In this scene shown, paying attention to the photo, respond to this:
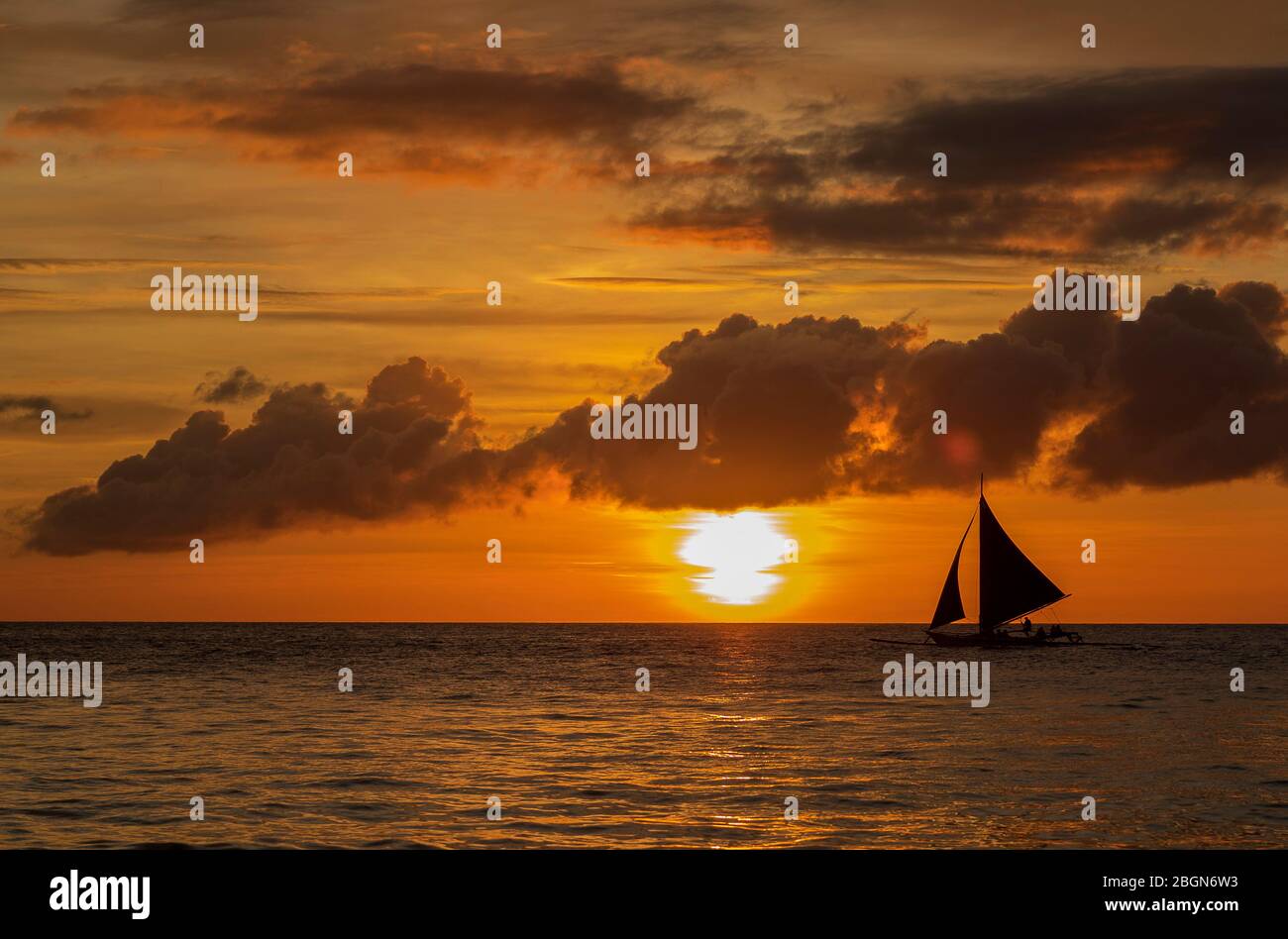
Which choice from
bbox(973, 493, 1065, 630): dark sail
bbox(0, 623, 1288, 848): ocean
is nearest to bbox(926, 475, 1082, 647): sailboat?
bbox(973, 493, 1065, 630): dark sail

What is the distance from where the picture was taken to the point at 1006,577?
358 ft

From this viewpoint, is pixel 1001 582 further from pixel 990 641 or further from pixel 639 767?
pixel 639 767

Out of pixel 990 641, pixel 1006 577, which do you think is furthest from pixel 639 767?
pixel 990 641

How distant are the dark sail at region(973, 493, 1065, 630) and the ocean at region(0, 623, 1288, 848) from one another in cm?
1807

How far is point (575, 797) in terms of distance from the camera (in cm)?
3538

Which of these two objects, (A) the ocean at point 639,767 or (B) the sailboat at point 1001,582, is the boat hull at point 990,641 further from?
(A) the ocean at point 639,767

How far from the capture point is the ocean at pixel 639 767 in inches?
1198

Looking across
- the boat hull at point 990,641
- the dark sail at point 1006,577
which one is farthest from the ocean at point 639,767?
the boat hull at point 990,641

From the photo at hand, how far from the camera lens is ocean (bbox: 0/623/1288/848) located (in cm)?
3042

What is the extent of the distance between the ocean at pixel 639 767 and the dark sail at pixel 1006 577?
18070mm
